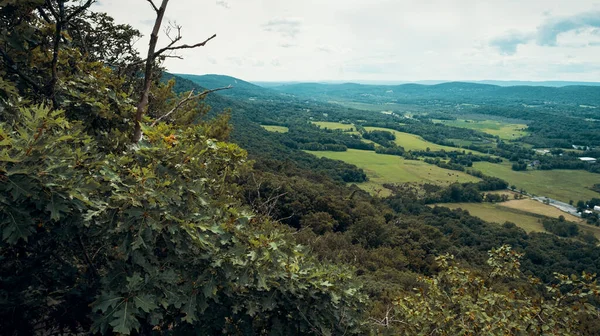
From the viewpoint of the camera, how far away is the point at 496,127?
156 meters

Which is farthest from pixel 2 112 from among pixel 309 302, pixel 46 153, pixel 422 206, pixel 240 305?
pixel 422 206

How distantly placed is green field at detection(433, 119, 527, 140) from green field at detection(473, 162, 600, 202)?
45.9 meters

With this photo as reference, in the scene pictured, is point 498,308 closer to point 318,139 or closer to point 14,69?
point 14,69

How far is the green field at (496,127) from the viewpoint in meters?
138

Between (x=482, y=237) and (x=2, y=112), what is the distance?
47.2 m

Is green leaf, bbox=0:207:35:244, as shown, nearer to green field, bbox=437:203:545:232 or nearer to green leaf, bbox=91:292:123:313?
green leaf, bbox=91:292:123:313

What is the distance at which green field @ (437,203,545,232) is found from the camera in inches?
2104

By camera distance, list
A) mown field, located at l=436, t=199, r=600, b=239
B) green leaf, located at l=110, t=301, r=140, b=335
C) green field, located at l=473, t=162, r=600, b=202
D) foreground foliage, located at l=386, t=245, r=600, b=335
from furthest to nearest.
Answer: green field, located at l=473, t=162, r=600, b=202, mown field, located at l=436, t=199, r=600, b=239, foreground foliage, located at l=386, t=245, r=600, b=335, green leaf, located at l=110, t=301, r=140, b=335

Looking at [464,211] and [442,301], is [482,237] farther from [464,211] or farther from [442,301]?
[442,301]

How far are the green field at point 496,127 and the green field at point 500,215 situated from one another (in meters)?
81.9

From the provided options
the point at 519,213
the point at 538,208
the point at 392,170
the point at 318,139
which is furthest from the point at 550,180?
the point at 318,139

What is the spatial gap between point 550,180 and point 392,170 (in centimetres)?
3806

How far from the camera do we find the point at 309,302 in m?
4.23

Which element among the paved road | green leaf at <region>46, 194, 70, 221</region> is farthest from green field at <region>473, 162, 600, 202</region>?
green leaf at <region>46, 194, 70, 221</region>
